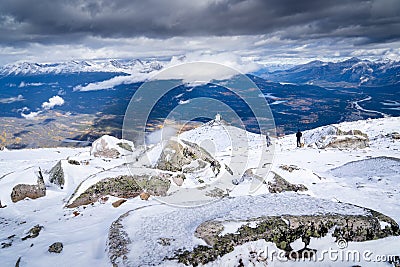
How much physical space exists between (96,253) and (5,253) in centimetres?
466

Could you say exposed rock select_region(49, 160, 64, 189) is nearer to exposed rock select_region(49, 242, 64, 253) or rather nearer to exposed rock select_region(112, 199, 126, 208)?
exposed rock select_region(112, 199, 126, 208)

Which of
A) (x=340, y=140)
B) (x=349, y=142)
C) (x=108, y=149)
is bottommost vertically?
(x=349, y=142)

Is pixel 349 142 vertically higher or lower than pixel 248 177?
lower

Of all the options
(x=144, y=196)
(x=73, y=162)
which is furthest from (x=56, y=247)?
(x=73, y=162)

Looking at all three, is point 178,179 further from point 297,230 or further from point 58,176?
point 297,230

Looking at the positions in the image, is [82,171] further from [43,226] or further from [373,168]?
[373,168]

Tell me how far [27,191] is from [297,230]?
62.1 ft

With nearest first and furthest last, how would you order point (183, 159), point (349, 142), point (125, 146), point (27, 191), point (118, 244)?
point (118, 244) → point (27, 191) → point (183, 159) → point (125, 146) → point (349, 142)

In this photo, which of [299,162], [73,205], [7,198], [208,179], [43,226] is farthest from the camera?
[299,162]

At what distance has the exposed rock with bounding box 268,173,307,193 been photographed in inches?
767

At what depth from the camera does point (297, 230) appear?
11.5 meters

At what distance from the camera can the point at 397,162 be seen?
25.2 meters

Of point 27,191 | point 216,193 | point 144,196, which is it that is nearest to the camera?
point 144,196

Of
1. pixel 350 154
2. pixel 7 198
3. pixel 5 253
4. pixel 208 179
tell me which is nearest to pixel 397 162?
pixel 350 154
